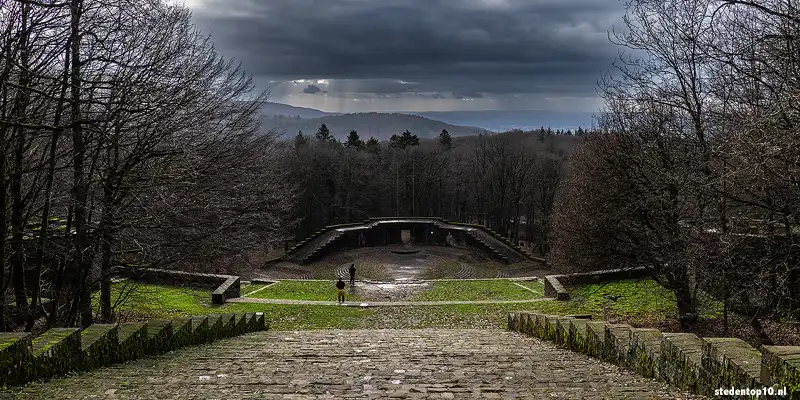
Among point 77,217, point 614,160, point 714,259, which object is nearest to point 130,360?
point 77,217

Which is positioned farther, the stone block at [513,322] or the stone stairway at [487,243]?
the stone stairway at [487,243]

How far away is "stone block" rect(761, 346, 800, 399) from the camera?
440 centimetres

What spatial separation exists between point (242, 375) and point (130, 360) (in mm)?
2079

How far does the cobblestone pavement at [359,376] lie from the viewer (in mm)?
5887

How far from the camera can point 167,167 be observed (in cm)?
1168

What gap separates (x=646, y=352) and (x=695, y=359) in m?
0.98

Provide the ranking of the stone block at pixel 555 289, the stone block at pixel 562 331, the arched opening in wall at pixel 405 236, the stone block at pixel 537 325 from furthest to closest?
the arched opening in wall at pixel 405 236
the stone block at pixel 555 289
the stone block at pixel 537 325
the stone block at pixel 562 331

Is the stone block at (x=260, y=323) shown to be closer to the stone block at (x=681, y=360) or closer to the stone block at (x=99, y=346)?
the stone block at (x=99, y=346)

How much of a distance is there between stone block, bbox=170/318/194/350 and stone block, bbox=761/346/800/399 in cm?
813

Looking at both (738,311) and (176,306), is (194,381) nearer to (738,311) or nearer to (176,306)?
(738,311)

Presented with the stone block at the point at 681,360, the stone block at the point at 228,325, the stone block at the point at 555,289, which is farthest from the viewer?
the stone block at the point at 555,289

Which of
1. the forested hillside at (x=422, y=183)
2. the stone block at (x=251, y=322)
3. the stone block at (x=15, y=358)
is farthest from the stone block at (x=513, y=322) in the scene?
the forested hillside at (x=422, y=183)

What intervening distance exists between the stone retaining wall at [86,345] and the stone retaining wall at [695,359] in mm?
6475

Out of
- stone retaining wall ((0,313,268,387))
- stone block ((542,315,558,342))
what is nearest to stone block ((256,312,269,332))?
stone retaining wall ((0,313,268,387))
